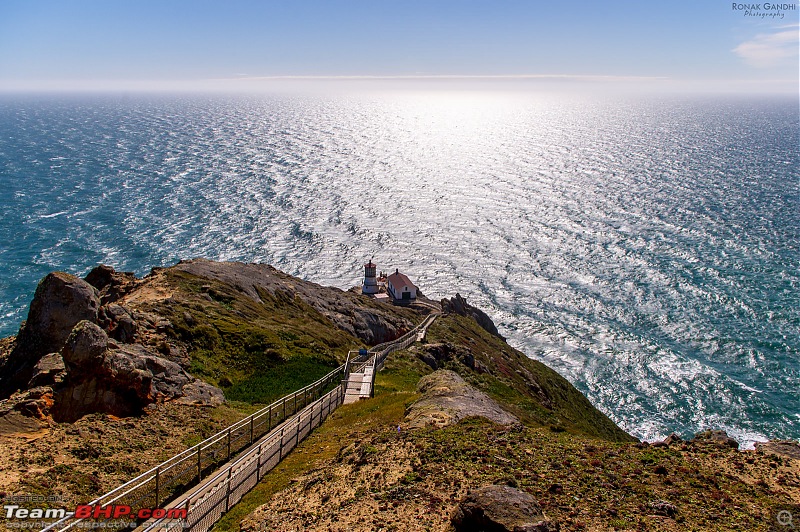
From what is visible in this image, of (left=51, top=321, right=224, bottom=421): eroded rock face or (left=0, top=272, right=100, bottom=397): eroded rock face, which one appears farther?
(left=0, top=272, right=100, bottom=397): eroded rock face

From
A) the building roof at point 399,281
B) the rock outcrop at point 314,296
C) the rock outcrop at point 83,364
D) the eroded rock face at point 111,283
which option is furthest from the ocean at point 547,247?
the rock outcrop at point 83,364

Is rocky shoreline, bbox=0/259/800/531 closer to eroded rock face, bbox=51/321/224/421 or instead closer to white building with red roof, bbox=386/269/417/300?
eroded rock face, bbox=51/321/224/421

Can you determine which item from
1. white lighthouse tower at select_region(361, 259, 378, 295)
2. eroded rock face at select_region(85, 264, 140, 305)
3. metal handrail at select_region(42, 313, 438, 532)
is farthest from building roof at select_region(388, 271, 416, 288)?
eroded rock face at select_region(85, 264, 140, 305)

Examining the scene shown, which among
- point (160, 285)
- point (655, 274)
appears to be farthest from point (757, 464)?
point (655, 274)

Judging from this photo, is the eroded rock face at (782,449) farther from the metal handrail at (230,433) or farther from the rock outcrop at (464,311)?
the rock outcrop at (464,311)

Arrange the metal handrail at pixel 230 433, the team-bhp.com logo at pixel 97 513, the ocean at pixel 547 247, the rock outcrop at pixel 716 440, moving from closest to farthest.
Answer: the team-bhp.com logo at pixel 97 513, the metal handrail at pixel 230 433, the rock outcrop at pixel 716 440, the ocean at pixel 547 247

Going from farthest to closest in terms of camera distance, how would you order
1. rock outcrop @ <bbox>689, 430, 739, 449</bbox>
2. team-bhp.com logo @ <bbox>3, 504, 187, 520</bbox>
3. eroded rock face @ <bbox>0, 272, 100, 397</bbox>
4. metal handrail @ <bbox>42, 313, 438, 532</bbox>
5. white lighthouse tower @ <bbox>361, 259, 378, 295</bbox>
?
white lighthouse tower @ <bbox>361, 259, 378, 295</bbox>, eroded rock face @ <bbox>0, 272, 100, 397</bbox>, rock outcrop @ <bbox>689, 430, 739, 449</bbox>, metal handrail @ <bbox>42, 313, 438, 532</bbox>, team-bhp.com logo @ <bbox>3, 504, 187, 520</bbox>

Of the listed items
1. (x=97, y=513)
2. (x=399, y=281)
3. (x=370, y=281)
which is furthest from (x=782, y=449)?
(x=370, y=281)

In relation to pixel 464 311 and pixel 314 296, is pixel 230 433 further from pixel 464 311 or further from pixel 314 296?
pixel 464 311
